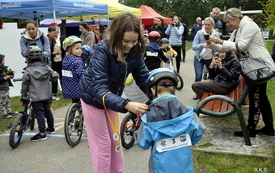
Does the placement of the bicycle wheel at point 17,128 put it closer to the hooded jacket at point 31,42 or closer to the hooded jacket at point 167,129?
the hooded jacket at point 31,42

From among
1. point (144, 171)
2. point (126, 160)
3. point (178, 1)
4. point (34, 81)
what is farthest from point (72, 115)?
point (178, 1)

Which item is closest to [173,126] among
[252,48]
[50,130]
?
[252,48]

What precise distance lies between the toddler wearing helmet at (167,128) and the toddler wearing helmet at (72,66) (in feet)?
7.63

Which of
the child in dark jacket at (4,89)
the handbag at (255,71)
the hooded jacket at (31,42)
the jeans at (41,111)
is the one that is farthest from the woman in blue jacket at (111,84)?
the hooded jacket at (31,42)

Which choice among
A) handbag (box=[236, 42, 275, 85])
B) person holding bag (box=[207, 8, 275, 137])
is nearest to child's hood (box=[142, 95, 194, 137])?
handbag (box=[236, 42, 275, 85])

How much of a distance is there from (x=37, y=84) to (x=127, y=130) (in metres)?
1.57

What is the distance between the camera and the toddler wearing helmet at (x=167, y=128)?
6.71 ft

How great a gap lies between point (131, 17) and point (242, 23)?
93.5 inches

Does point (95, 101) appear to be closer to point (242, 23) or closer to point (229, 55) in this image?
point (242, 23)

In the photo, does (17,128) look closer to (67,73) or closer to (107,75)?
(67,73)

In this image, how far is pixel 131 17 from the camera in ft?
7.19

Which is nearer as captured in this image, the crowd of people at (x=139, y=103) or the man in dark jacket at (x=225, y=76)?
the crowd of people at (x=139, y=103)

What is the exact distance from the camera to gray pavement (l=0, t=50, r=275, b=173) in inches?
143

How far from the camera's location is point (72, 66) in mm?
4301
